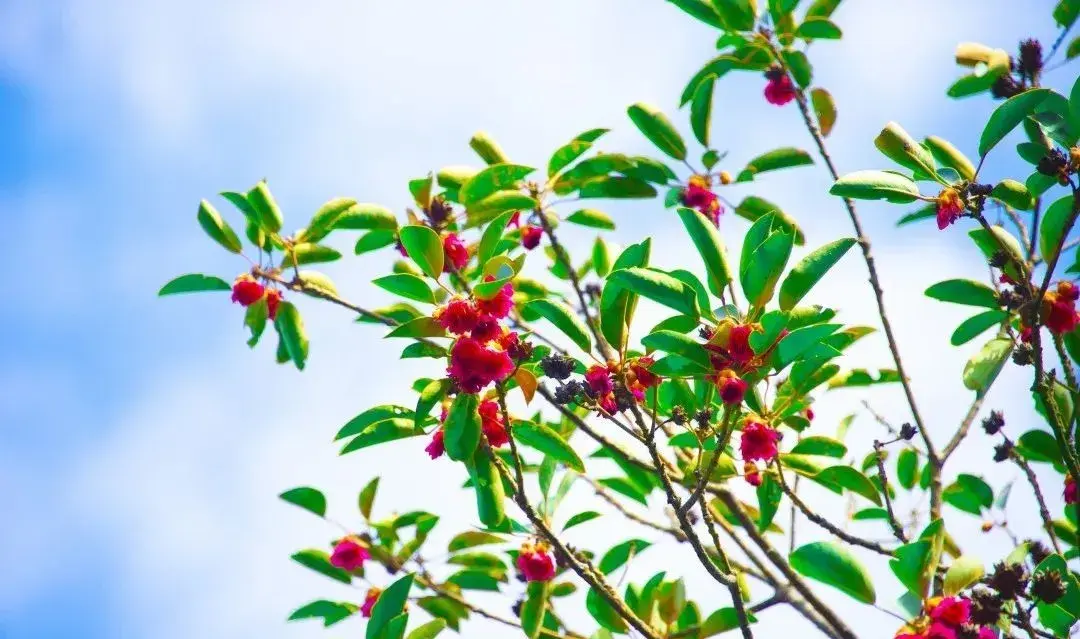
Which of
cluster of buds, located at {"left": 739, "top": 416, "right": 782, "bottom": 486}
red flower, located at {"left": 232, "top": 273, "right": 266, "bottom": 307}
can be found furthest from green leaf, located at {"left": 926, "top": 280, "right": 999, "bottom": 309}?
red flower, located at {"left": 232, "top": 273, "right": 266, "bottom": 307}

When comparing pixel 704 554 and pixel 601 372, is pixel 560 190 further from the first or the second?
pixel 704 554

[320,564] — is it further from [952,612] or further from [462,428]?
[952,612]

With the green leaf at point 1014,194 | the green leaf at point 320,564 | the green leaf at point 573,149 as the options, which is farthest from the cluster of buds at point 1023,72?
the green leaf at point 320,564

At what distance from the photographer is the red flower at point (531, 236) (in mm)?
3518

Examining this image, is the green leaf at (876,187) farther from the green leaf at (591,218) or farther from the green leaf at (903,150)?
the green leaf at (591,218)

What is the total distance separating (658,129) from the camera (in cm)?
335

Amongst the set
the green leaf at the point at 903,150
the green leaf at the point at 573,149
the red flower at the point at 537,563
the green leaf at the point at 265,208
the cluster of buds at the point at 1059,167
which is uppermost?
the green leaf at the point at 573,149

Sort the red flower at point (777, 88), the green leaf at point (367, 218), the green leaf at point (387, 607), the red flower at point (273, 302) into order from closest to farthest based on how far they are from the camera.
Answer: the green leaf at point (387, 607)
the green leaf at point (367, 218)
the red flower at point (273, 302)
the red flower at point (777, 88)

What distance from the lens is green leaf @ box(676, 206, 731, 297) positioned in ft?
6.83

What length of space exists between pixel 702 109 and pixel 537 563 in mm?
1843

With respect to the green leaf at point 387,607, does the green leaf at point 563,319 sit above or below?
above

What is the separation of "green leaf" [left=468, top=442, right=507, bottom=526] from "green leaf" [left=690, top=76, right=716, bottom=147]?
1.69 meters

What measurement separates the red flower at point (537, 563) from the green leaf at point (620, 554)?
0.40 meters

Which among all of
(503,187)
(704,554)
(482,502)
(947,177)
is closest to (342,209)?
(503,187)
